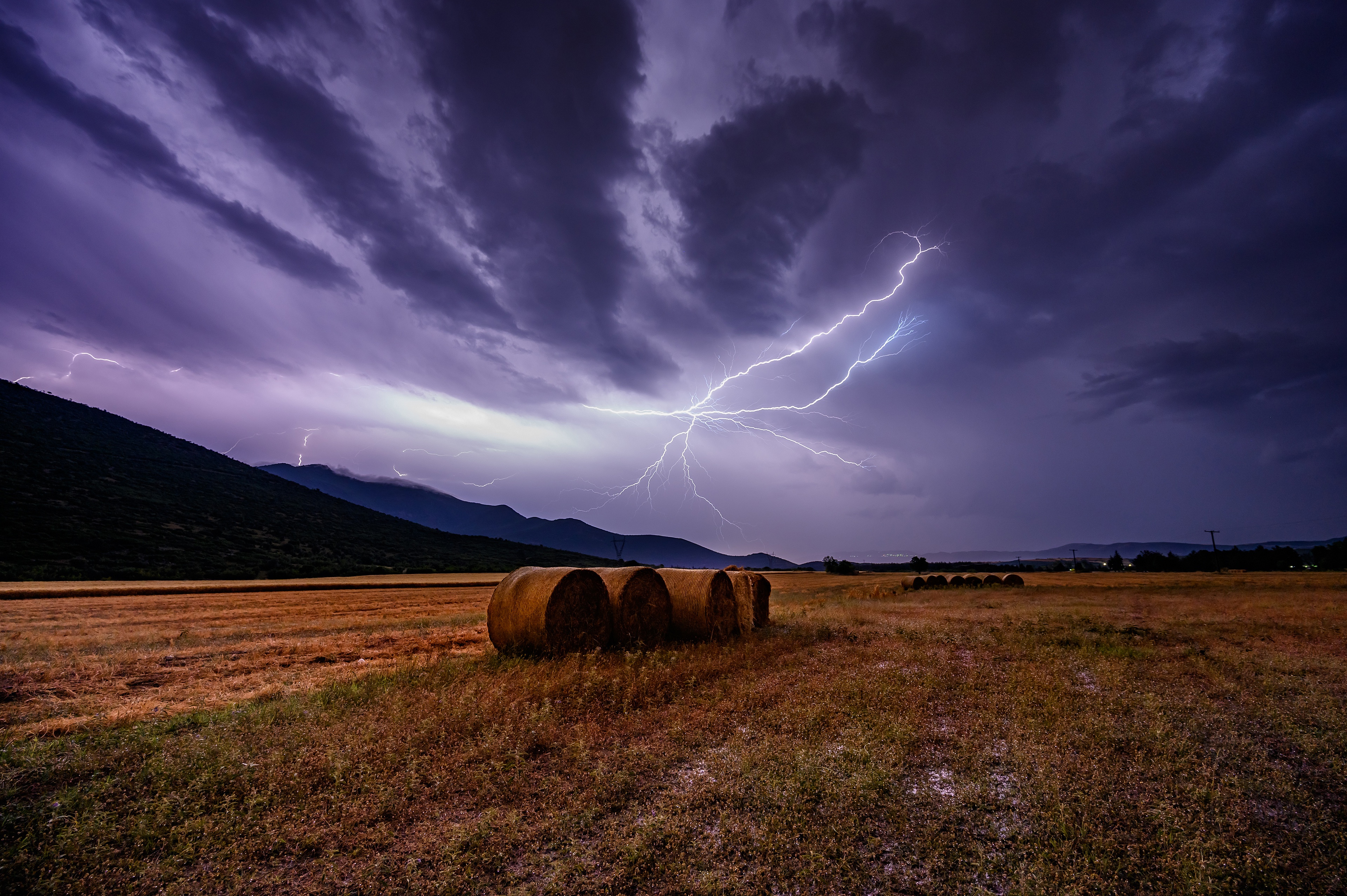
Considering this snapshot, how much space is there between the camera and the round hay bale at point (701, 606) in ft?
39.1

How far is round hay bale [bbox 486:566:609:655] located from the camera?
9.58 meters

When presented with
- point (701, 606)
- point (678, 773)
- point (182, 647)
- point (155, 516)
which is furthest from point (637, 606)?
point (155, 516)

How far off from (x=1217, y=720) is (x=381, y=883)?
29.6 feet

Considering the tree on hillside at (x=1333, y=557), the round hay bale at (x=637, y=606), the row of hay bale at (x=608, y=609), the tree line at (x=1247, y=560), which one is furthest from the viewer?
the tree line at (x=1247, y=560)

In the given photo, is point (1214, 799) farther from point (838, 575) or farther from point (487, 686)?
point (838, 575)

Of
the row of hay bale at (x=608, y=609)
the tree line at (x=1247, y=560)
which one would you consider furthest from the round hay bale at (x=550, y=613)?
the tree line at (x=1247, y=560)

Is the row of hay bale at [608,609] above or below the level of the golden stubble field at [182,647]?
above

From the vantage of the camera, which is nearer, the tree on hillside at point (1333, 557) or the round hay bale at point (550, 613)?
the round hay bale at point (550, 613)

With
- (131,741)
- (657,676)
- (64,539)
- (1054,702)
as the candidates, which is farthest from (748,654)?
(64,539)

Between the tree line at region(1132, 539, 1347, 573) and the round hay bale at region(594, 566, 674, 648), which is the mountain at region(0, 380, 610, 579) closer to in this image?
the round hay bale at region(594, 566, 674, 648)

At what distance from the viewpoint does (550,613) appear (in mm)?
9523

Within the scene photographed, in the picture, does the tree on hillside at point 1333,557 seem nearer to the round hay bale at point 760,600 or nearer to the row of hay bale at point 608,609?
the round hay bale at point 760,600

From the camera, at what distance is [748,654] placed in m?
10.0

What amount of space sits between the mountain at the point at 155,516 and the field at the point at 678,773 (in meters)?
36.0
